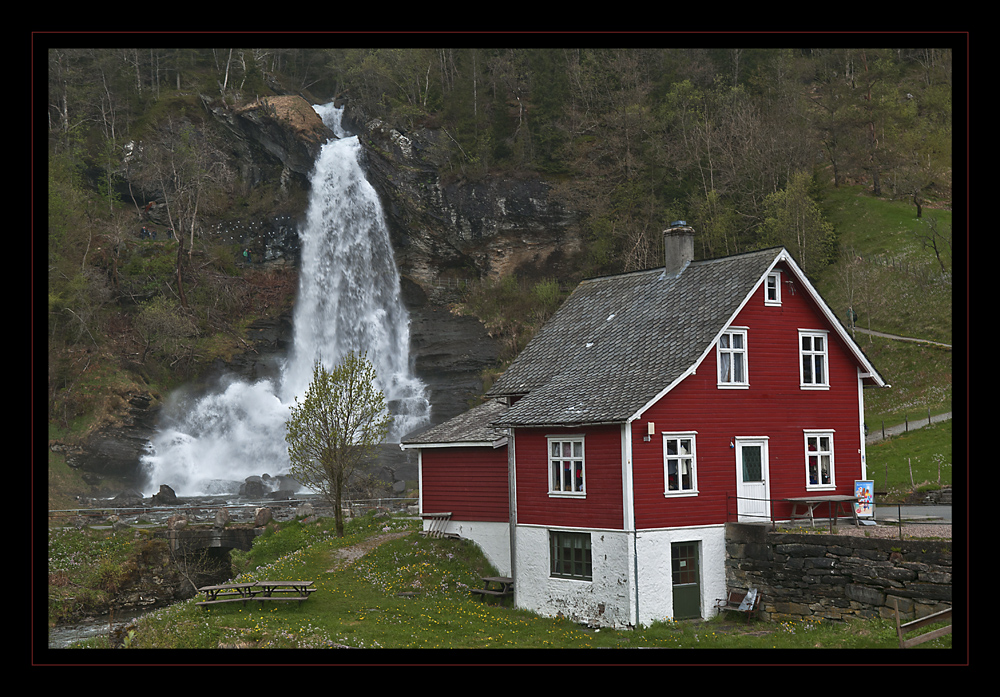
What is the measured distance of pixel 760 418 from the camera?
23.7 m

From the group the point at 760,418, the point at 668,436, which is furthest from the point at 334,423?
the point at 760,418

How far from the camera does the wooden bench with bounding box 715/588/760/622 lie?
2084cm

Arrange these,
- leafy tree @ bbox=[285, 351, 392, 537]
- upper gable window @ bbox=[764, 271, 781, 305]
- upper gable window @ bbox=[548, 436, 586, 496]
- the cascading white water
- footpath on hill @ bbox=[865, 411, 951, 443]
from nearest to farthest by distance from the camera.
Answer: upper gable window @ bbox=[548, 436, 586, 496] → upper gable window @ bbox=[764, 271, 781, 305] → leafy tree @ bbox=[285, 351, 392, 537] → footpath on hill @ bbox=[865, 411, 951, 443] → the cascading white water

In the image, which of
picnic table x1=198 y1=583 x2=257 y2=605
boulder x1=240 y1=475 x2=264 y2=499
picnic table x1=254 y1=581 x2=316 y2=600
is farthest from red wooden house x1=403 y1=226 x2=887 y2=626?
boulder x1=240 y1=475 x2=264 y2=499

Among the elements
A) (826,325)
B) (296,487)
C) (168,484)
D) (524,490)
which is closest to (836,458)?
(826,325)

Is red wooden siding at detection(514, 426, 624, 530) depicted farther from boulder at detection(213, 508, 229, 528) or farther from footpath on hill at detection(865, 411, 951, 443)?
footpath on hill at detection(865, 411, 951, 443)

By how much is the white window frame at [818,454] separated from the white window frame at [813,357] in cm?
135

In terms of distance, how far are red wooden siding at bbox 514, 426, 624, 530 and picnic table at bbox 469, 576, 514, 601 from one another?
5.87 ft

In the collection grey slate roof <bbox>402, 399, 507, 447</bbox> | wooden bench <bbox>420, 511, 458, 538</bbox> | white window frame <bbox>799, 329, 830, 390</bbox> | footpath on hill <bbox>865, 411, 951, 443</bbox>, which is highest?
white window frame <bbox>799, 329, 830, 390</bbox>

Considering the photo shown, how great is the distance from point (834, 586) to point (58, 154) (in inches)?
2597

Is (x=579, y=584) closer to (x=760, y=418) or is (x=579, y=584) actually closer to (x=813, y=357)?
(x=760, y=418)

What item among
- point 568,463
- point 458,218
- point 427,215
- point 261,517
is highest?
point 427,215

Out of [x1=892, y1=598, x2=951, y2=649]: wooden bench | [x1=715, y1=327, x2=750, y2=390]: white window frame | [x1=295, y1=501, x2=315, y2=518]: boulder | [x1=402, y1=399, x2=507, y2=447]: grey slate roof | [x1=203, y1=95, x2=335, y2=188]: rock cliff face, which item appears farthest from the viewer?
[x1=203, y1=95, x2=335, y2=188]: rock cliff face

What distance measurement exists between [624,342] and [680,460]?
455 centimetres
